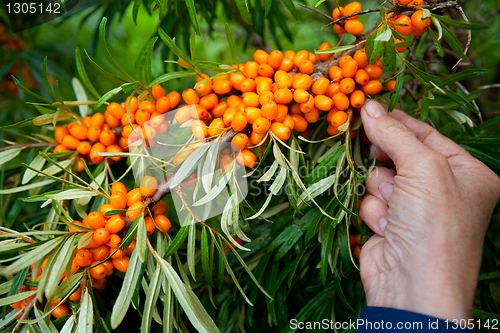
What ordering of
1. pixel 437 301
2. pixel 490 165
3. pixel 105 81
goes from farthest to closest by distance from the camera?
1. pixel 105 81
2. pixel 490 165
3. pixel 437 301

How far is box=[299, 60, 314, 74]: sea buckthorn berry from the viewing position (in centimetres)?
80

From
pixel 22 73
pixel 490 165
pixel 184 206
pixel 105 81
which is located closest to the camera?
pixel 184 206

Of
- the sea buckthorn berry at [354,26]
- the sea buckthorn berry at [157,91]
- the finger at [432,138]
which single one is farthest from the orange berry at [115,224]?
the finger at [432,138]

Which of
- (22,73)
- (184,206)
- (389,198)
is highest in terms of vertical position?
(22,73)

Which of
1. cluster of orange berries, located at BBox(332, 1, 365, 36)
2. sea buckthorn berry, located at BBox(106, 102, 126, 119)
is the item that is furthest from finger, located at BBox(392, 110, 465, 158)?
sea buckthorn berry, located at BBox(106, 102, 126, 119)

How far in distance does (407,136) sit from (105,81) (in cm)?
186

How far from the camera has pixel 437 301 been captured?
2.28 ft

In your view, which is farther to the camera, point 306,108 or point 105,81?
point 105,81

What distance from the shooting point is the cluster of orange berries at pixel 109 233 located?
74 centimetres

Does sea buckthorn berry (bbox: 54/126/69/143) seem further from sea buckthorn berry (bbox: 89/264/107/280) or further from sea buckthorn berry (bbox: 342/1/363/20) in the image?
sea buckthorn berry (bbox: 342/1/363/20)

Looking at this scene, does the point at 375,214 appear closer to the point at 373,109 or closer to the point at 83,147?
the point at 373,109

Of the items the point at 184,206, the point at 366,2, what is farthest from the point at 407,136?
the point at 366,2

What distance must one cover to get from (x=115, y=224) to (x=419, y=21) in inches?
36.3

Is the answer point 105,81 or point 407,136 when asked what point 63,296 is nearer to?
point 407,136
